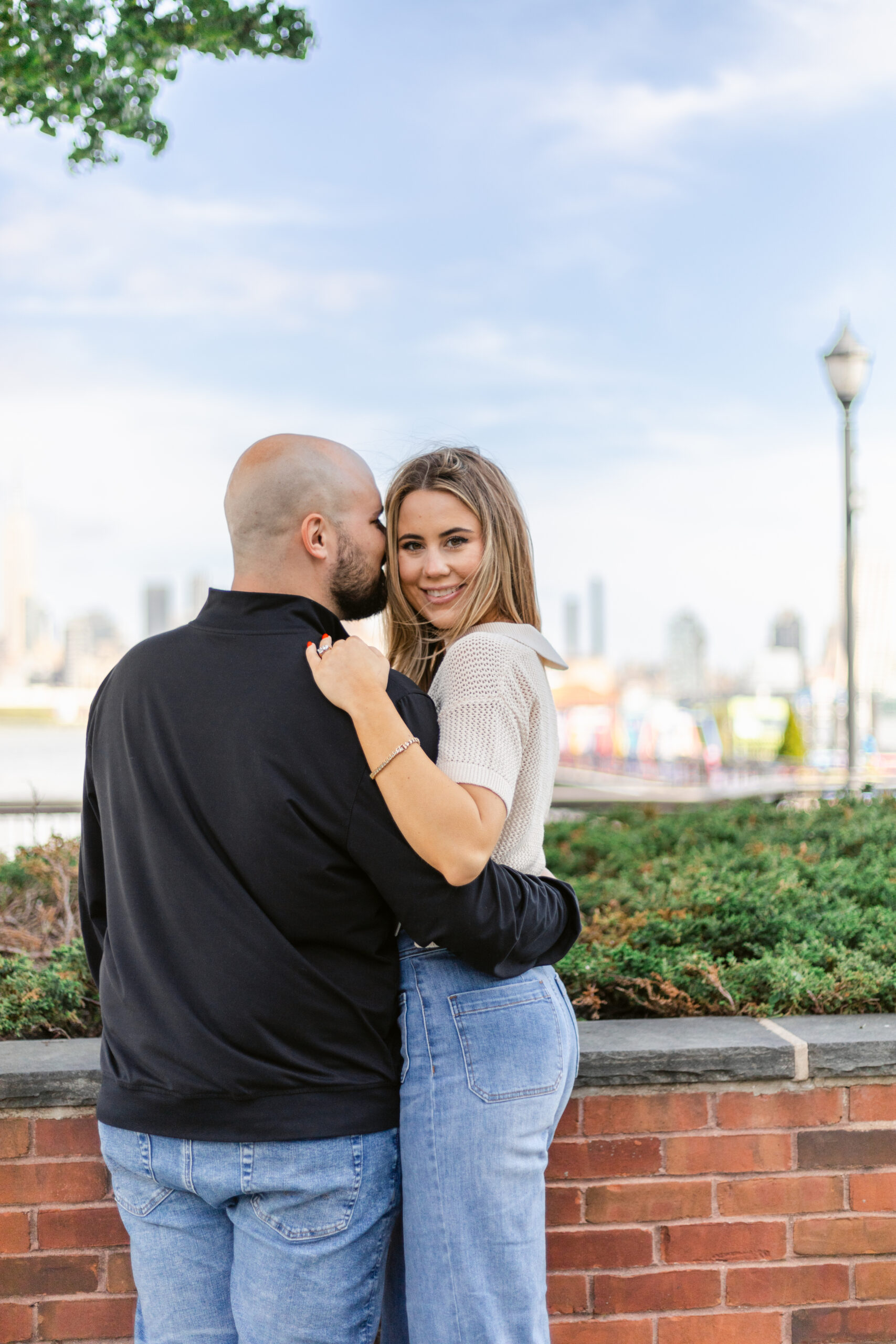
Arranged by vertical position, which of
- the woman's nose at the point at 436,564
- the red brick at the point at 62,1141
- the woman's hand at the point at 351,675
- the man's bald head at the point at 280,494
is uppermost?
the man's bald head at the point at 280,494

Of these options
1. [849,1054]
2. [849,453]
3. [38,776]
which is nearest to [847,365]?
[849,453]

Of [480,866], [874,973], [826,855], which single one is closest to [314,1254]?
[480,866]

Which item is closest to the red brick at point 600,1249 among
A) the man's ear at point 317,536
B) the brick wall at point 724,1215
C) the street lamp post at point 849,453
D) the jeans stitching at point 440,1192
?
the brick wall at point 724,1215

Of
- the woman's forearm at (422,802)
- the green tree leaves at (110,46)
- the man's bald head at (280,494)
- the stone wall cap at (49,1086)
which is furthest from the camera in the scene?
the green tree leaves at (110,46)

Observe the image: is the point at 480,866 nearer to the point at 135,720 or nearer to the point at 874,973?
the point at 135,720

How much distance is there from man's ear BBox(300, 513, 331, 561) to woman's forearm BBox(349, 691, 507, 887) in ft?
1.07

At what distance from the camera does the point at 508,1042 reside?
5.91 feet

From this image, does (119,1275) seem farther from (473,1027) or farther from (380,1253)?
(473,1027)

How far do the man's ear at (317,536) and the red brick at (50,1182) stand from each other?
1497 mm

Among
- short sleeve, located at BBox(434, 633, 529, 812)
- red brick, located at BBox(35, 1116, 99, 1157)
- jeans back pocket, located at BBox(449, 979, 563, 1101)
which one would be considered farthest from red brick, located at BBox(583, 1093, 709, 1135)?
red brick, located at BBox(35, 1116, 99, 1157)

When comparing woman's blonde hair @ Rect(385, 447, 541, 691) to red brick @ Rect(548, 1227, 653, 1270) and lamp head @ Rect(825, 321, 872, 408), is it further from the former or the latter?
lamp head @ Rect(825, 321, 872, 408)

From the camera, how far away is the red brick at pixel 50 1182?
2.44m

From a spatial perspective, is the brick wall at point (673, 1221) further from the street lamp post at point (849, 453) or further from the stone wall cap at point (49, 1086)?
the street lamp post at point (849, 453)

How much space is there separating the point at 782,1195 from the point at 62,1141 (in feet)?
5.29
